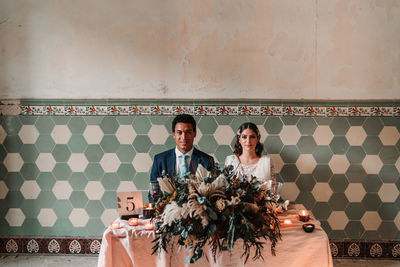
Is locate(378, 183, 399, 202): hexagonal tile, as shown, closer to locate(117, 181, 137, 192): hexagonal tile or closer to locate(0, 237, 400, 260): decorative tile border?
locate(0, 237, 400, 260): decorative tile border

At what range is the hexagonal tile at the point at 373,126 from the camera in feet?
11.1

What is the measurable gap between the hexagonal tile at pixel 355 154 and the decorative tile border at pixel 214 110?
355 millimetres

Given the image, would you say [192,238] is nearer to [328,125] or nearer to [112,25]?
[328,125]

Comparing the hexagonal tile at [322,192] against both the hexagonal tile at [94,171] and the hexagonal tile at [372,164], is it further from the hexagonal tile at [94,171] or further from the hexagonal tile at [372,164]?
the hexagonal tile at [94,171]

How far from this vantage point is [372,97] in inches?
134

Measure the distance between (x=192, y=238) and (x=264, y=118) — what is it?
199 centimetres

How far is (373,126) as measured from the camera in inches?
134

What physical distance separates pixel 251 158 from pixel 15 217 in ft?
8.61

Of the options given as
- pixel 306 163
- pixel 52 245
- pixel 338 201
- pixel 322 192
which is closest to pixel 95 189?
pixel 52 245

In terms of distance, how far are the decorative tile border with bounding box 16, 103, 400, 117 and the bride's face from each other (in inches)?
17.0

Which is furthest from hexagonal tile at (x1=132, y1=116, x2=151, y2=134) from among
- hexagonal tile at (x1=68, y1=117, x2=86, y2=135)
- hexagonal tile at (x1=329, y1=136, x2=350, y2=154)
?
hexagonal tile at (x1=329, y1=136, x2=350, y2=154)

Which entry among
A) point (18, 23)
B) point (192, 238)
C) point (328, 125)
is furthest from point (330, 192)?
point (18, 23)

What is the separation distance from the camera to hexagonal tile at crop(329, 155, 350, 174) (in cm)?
342

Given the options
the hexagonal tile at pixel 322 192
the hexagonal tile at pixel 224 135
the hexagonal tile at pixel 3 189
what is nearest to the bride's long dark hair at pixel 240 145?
the hexagonal tile at pixel 224 135
